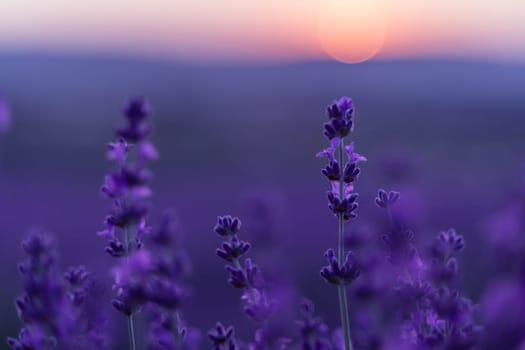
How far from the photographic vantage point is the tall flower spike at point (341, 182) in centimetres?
218

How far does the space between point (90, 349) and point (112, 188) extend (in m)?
0.38

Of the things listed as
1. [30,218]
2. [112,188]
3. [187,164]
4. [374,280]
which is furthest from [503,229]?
[187,164]

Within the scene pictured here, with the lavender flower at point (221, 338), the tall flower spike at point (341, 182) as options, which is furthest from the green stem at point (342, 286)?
the lavender flower at point (221, 338)

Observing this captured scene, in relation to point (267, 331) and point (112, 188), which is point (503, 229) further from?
point (112, 188)

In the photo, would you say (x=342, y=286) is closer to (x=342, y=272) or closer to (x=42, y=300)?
(x=342, y=272)

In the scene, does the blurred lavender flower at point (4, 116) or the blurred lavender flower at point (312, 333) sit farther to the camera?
the blurred lavender flower at point (4, 116)

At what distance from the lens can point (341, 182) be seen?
227 centimetres

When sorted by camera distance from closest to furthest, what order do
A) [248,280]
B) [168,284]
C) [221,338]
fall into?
[168,284] < [221,338] < [248,280]

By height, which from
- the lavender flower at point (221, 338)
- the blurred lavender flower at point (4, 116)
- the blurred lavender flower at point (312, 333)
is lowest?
the lavender flower at point (221, 338)

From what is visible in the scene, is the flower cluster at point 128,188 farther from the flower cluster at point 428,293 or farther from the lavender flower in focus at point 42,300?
the flower cluster at point 428,293

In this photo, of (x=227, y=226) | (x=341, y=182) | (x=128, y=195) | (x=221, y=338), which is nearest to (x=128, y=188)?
(x=128, y=195)

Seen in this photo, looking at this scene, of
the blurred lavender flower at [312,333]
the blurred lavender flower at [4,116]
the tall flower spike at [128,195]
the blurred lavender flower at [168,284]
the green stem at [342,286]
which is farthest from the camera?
the blurred lavender flower at [4,116]

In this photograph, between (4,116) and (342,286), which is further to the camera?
(4,116)

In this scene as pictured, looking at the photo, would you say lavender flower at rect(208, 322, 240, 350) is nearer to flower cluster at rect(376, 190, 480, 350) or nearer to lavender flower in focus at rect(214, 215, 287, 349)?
lavender flower in focus at rect(214, 215, 287, 349)
